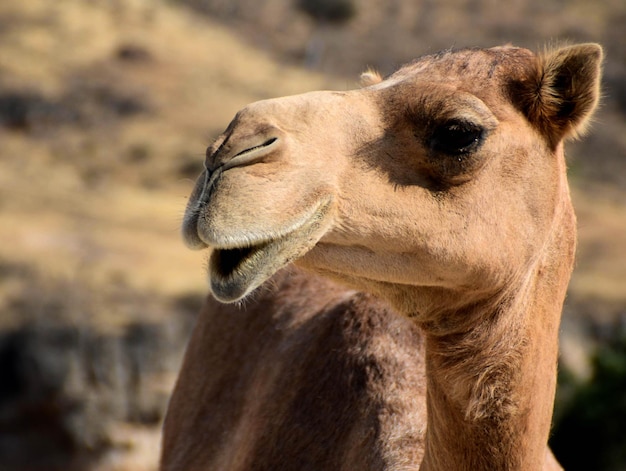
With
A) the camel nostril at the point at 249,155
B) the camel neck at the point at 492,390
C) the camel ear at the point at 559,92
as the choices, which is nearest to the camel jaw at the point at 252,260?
the camel nostril at the point at 249,155

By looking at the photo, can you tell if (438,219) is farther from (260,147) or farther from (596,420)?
(596,420)

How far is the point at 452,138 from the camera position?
319cm

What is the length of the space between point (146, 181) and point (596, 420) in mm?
19071

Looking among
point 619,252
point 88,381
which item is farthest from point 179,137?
point 88,381

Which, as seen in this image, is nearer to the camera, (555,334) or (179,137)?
(555,334)

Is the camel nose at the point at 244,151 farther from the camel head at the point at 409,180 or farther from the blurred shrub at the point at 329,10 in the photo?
the blurred shrub at the point at 329,10

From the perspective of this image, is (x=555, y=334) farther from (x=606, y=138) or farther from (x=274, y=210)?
(x=606, y=138)

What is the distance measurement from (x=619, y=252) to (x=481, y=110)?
2391cm

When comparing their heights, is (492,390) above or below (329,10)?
above

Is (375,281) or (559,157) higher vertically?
(559,157)

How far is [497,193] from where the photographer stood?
3.28 meters

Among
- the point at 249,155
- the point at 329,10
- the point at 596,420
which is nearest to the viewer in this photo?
the point at 249,155

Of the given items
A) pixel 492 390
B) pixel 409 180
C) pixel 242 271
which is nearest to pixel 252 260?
pixel 242 271

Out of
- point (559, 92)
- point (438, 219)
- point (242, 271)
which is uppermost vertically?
point (559, 92)
